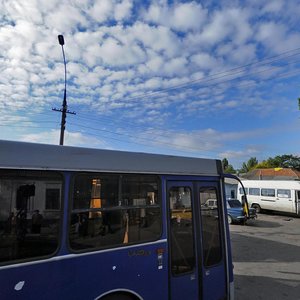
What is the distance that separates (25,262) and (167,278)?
214 centimetres

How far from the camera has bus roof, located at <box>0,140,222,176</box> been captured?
11.7ft

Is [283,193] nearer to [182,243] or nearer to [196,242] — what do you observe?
[196,242]

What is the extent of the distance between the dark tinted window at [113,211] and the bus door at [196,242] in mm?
394

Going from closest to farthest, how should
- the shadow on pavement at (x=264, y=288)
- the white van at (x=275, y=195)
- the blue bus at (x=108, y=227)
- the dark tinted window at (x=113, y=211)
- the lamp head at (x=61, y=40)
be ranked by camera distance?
the blue bus at (x=108, y=227) < the dark tinted window at (x=113, y=211) < the shadow on pavement at (x=264, y=288) < the lamp head at (x=61, y=40) < the white van at (x=275, y=195)

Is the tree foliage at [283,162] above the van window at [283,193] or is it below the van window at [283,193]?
above

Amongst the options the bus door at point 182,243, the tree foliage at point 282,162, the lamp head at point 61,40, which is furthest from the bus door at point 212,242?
the tree foliage at point 282,162

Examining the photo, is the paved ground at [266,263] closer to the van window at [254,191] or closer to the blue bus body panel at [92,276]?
the blue bus body panel at [92,276]

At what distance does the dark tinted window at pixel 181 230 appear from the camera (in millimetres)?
4898

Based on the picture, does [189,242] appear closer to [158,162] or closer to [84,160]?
[158,162]

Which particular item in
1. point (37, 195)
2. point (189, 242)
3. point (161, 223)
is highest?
point (37, 195)

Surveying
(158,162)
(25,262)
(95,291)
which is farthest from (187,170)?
(25,262)

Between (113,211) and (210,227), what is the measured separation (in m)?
2.09

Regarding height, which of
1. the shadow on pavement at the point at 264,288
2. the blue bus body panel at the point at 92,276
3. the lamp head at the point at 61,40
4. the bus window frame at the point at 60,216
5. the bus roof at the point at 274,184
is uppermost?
the lamp head at the point at 61,40

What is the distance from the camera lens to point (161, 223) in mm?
4773
